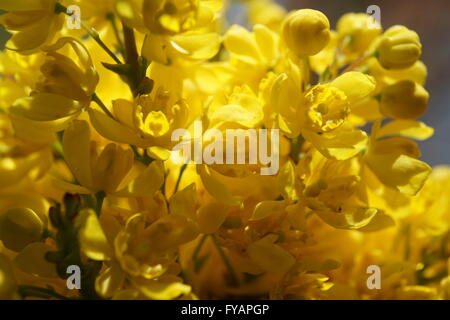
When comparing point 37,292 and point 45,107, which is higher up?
point 45,107

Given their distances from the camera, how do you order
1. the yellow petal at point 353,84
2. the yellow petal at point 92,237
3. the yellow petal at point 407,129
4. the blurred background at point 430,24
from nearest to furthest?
the yellow petal at point 92,237 → the yellow petal at point 353,84 → the yellow petal at point 407,129 → the blurred background at point 430,24

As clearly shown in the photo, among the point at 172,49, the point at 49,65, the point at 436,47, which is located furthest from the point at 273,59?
the point at 436,47

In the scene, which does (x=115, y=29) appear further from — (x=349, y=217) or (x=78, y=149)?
(x=349, y=217)

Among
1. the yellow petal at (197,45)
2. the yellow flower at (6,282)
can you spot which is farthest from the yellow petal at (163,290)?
the yellow petal at (197,45)

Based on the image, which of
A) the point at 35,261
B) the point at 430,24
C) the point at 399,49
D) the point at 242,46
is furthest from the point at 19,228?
the point at 430,24

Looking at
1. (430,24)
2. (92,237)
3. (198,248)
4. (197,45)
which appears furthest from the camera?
(430,24)

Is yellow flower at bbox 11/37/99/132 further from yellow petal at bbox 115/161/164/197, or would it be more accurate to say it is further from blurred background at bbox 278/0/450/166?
blurred background at bbox 278/0/450/166

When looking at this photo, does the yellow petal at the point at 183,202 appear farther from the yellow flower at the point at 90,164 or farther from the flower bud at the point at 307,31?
the flower bud at the point at 307,31
